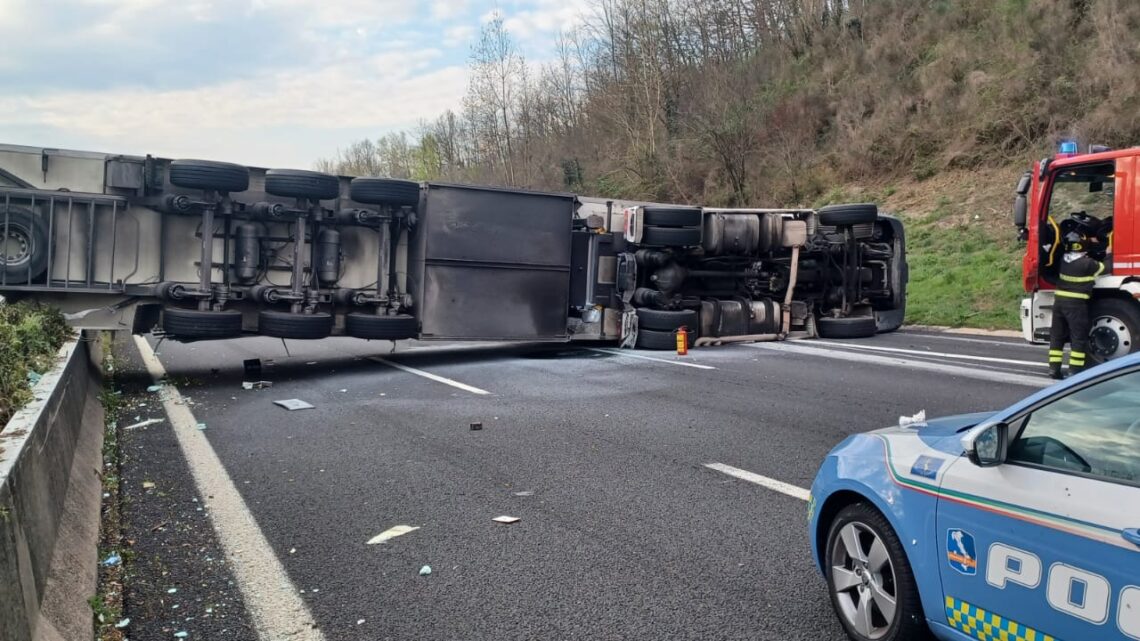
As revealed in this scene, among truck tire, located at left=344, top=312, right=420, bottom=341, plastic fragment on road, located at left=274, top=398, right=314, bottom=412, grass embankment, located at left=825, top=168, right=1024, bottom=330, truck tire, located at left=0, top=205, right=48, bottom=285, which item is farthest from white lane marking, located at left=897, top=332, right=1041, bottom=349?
truck tire, located at left=0, top=205, right=48, bottom=285

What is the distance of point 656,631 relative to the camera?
345cm

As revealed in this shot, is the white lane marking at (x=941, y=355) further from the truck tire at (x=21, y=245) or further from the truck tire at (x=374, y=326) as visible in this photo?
the truck tire at (x=21, y=245)

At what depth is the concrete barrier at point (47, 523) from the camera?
9.54ft

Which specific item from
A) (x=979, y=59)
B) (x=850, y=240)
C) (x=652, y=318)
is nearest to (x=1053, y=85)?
(x=979, y=59)

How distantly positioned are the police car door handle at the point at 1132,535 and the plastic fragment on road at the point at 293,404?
741 centimetres

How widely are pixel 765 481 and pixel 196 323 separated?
7.08 meters

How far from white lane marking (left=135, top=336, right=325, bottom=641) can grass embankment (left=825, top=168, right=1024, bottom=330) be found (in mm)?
14306

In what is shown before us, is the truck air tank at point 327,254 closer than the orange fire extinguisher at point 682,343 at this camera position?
Yes

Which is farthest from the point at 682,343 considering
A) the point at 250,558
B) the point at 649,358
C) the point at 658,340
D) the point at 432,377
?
the point at 250,558

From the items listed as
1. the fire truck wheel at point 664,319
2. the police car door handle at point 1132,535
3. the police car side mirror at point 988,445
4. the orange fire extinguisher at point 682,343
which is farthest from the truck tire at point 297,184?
the police car door handle at point 1132,535

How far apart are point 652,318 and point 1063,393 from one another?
10.4m

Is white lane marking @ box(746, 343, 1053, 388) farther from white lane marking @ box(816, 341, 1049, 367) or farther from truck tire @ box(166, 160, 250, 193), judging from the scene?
truck tire @ box(166, 160, 250, 193)

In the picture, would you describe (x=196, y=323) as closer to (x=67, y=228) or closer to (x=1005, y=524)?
(x=67, y=228)

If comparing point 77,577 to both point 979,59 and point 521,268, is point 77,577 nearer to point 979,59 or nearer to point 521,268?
point 521,268
